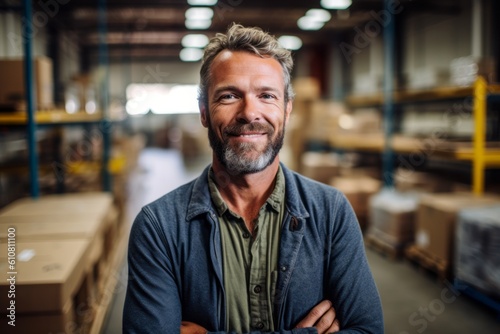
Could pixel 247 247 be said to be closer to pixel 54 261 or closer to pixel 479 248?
pixel 54 261

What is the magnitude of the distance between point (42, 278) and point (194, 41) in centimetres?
1418

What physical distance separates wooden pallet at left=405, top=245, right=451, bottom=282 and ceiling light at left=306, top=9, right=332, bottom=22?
6.68 meters

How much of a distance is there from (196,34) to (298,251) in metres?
12.6

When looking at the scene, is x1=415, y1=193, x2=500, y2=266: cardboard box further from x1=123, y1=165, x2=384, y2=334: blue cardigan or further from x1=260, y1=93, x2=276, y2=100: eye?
x1=260, y1=93, x2=276, y2=100: eye

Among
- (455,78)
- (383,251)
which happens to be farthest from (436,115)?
(383,251)

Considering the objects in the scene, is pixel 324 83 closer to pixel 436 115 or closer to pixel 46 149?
pixel 436 115

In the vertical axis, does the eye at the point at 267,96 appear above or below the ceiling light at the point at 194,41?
below

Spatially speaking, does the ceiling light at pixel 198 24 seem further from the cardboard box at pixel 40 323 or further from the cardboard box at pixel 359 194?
the cardboard box at pixel 40 323

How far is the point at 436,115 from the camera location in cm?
904

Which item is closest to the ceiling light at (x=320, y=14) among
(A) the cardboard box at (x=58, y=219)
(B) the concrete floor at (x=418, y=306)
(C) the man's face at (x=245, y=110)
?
(B) the concrete floor at (x=418, y=306)

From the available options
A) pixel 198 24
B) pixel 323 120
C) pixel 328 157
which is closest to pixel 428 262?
pixel 328 157

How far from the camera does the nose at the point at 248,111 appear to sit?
1734 millimetres

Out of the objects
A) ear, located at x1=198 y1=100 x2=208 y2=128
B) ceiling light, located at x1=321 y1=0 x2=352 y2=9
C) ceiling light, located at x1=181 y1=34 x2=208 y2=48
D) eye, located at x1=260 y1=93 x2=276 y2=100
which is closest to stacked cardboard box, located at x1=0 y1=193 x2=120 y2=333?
ear, located at x1=198 y1=100 x2=208 y2=128

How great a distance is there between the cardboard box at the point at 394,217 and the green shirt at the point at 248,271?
397 cm
